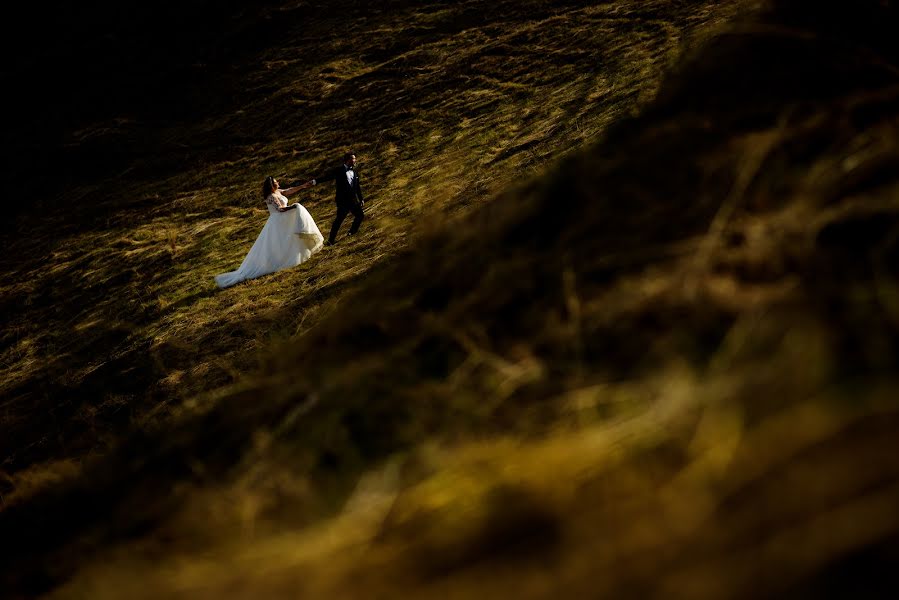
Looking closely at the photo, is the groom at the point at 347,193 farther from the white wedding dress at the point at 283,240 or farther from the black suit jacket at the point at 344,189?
the white wedding dress at the point at 283,240

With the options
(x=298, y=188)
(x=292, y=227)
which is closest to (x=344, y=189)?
(x=298, y=188)

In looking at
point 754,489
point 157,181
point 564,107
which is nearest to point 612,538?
point 754,489

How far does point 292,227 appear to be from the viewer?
8.91 meters

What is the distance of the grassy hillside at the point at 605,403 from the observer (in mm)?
736

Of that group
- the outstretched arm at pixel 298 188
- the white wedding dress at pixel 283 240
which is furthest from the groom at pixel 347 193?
the white wedding dress at pixel 283 240

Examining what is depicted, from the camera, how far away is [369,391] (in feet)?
3.92

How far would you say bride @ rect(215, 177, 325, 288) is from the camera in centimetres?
880

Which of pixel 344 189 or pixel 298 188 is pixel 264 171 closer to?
pixel 344 189

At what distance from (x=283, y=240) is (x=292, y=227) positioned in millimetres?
243

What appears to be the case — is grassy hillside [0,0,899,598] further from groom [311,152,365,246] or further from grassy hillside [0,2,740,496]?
groom [311,152,365,246]

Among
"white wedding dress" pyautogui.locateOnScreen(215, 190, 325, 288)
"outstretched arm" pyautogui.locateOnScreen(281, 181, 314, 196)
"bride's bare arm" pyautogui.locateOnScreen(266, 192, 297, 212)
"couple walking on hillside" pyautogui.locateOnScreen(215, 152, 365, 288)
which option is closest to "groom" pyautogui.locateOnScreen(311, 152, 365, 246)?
"couple walking on hillside" pyautogui.locateOnScreen(215, 152, 365, 288)

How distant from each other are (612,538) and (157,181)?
17.7 metres

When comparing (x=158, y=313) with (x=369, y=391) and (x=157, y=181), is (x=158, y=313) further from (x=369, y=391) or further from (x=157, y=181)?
(x=369, y=391)

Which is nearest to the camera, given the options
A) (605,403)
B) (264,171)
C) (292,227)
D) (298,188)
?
(605,403)
